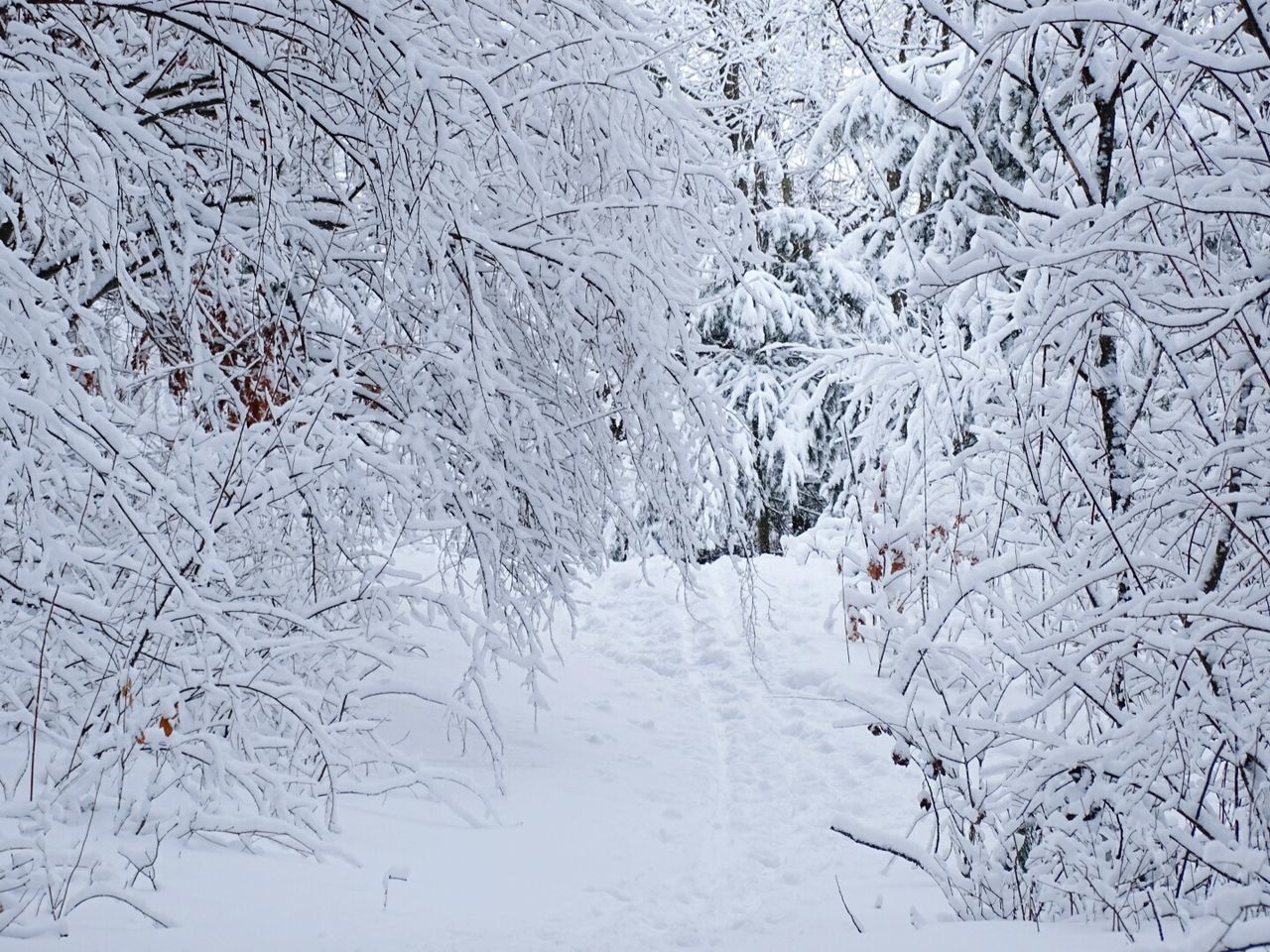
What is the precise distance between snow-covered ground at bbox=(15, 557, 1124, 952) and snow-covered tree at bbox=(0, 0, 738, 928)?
229mm

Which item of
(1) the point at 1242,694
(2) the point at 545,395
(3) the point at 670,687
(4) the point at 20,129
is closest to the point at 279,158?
(4) the point at 20,129

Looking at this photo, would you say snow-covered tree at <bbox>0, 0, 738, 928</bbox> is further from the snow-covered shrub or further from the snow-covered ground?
the snow-covered shrub

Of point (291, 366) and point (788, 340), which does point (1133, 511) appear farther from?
point (788, 340)

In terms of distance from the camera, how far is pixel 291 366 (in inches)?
201

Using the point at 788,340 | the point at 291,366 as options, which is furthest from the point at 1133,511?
the point at 788,340

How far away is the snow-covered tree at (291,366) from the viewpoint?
10.6ft

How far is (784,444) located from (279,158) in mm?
11218

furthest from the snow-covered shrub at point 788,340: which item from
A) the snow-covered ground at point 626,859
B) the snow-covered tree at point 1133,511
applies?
the snow-covered tree at point 1133,511

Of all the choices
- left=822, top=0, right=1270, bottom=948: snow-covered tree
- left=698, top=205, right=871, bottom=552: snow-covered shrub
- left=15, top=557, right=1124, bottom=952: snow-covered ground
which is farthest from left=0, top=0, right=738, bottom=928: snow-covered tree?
left=698, top=205, right=871, bottom=552: snow-covered shrub

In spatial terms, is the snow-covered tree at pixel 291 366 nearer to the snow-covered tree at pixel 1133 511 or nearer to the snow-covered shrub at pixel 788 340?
the snow-covered tree at pixel 1133 511

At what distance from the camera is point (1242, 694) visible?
268 cm

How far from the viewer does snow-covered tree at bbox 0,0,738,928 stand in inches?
128

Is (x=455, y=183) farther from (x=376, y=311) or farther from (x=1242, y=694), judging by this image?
(x=1242, y=694)

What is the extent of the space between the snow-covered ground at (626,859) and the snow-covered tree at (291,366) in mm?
229
